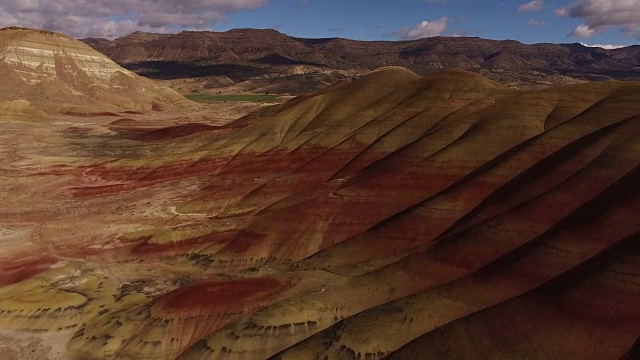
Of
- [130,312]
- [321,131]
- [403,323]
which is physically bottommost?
[130,312]

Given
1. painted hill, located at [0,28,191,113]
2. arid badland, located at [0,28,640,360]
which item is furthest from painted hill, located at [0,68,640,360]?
painted hill, located at [0,28,191,113]

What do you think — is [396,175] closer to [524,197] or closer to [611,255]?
[524,197]

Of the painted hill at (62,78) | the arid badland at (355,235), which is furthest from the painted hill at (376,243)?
the painted hill at (62,78)

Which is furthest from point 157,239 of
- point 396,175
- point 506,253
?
point 506,253

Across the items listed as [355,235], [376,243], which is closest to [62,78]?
[355,235]

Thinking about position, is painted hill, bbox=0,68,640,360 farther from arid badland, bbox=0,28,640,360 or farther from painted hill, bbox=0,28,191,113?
painted hill, bbox=0,28,191,113

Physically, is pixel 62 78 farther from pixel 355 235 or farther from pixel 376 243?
pixel 376 243
